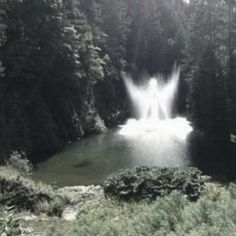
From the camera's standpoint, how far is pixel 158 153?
29406 millimetres

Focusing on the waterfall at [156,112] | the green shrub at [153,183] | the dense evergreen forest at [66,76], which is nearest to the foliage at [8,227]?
the green shrub at [153,183]

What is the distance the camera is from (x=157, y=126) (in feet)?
151

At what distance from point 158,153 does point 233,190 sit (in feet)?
59.9

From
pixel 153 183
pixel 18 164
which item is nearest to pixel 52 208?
pixel 153 183

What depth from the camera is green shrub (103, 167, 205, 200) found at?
50.3 ft

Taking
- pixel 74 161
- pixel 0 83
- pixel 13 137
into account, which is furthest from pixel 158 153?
pixel 0 83

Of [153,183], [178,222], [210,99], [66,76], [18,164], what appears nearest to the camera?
[178,222]

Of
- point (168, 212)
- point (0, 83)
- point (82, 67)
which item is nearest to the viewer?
point (168, 212)

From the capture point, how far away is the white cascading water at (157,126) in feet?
95.3

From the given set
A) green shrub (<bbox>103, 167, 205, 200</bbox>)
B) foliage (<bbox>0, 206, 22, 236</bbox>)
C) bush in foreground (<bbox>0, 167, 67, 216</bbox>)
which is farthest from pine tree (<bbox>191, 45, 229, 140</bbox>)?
foliage (<bbox>0, 206, 22, 236</bbox>)

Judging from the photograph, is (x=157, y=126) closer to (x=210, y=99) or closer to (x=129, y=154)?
(x=210, y=99)

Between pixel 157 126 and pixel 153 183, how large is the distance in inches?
1196

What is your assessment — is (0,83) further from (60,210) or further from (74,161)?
(60,210)

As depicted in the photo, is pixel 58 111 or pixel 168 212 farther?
pixel 58 111
